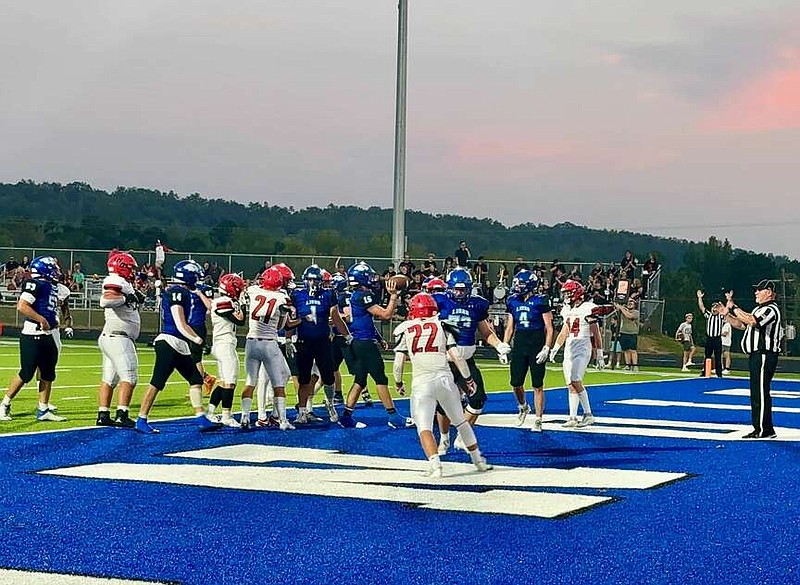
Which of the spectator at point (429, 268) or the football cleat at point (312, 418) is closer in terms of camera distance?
the football cleat at point (312, 418)

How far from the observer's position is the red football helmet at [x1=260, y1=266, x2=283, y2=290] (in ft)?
47.1

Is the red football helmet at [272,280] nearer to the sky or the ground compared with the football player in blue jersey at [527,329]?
nearer to the sky

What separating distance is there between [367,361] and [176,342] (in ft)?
8.60

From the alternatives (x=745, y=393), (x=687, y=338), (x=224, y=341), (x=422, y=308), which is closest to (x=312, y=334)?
(x=224, y=341)

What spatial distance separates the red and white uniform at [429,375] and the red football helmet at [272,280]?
151 inches

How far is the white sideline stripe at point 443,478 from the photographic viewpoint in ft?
34.0

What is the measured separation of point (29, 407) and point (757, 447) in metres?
10.2

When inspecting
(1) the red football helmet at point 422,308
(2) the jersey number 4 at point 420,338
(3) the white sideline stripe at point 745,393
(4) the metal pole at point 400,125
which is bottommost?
(3) the white sideline stripe at point 745,393

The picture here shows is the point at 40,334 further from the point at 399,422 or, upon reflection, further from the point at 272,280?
the point at 399,422

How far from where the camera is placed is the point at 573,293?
52.2 feet

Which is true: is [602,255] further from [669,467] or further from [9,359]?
[669,467]

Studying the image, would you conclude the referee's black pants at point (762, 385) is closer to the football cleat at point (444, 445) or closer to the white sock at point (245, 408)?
the football cleat at point (444, 445)

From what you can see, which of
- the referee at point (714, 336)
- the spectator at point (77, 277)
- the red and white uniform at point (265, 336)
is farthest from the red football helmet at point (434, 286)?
the spectator at point (77, 277)

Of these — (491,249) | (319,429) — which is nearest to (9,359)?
(319,429)
